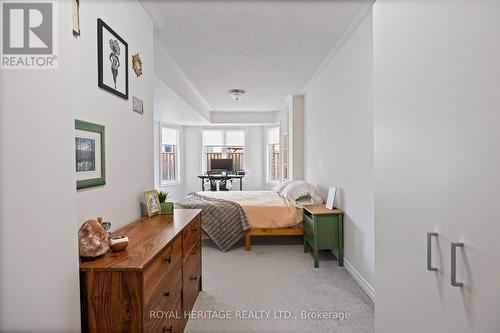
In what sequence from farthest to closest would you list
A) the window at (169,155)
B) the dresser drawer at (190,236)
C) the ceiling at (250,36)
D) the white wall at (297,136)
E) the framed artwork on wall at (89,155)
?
the window at (169,155) → the white wall at (297,136) → the ceiling at (250,36) → the dresser drawer at (190,236) → the framed artwork on wall at (89,155)

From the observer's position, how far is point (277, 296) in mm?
2586

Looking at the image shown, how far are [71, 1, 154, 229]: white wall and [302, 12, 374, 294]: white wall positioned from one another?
6.62 feet

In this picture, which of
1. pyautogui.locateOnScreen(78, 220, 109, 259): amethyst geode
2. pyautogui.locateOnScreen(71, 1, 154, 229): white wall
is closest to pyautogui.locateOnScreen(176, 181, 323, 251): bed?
pyautogui.locateOnScreen(71, 1, 154, 229): white wall

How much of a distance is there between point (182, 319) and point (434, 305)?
1.60 meters

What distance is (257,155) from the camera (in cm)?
827

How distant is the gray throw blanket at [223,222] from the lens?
12.9ft

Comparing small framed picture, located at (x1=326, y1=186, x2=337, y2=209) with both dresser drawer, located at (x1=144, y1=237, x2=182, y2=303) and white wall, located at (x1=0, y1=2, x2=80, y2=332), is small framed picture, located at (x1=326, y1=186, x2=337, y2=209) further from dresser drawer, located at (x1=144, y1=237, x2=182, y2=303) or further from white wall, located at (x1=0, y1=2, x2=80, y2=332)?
white wall, located at (x1=0, y1=2, x2=80, y2=332)

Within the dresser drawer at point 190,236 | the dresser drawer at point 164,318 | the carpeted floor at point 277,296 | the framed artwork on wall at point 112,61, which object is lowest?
the carpeted floor at point 277,296

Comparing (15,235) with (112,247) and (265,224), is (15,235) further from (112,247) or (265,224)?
(265,224)

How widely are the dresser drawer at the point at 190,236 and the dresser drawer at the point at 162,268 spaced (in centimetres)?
12

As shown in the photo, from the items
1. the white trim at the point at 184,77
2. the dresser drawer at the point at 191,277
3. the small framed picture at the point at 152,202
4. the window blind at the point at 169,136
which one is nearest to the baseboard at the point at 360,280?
the dresser drawer at the point at 191,277

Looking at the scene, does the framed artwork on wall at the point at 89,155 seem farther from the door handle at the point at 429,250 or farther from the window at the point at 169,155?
the window at the point at 169,155

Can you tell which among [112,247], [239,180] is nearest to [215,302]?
[112,247]

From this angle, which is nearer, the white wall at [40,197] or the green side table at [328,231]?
the white wall at [40,197]
